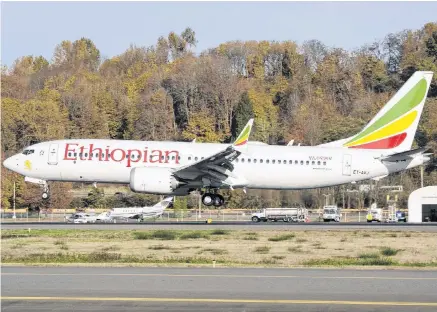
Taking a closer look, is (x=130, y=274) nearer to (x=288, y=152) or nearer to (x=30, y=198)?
(x=288, y=152)

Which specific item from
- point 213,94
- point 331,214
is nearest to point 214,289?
point 331,214

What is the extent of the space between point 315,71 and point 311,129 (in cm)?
3794

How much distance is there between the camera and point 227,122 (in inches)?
5007

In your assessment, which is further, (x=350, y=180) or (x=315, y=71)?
(x=315, y=71)

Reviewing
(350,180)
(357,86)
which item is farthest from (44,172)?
(357,86)

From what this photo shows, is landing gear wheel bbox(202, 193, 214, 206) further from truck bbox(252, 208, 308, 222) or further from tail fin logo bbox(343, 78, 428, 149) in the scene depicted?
truck bbox(252, 208, 308, 222)

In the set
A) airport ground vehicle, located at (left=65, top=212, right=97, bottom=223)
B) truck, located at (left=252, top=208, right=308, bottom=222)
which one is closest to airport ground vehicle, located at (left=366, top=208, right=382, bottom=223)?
truck, located at (left=252, top=208, right=308, bottom=222)

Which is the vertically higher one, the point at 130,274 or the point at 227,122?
the point at 227,122

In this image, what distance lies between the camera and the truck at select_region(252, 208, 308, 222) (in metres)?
70.1

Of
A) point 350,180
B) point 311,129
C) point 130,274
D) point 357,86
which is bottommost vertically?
point 130,274

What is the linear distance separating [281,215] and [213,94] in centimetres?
6411

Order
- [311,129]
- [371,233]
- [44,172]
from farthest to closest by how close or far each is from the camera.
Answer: [311,129] < [44,172] < [371,233]

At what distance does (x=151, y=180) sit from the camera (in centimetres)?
4928

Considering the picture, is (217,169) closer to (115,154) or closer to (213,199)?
(213,199)
